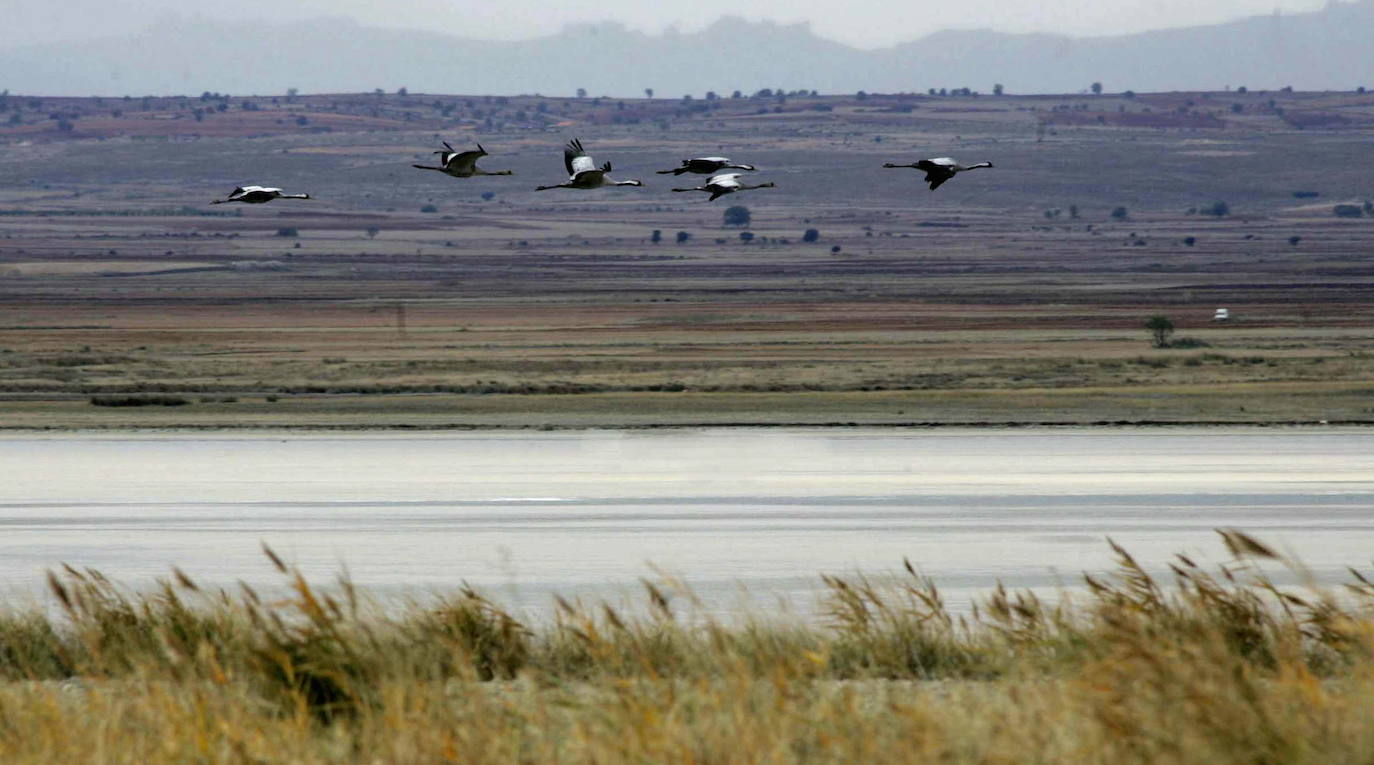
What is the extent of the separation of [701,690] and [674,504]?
1933 centimetres

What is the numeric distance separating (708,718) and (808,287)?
3800 inches

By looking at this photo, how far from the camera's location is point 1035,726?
36.3 ft

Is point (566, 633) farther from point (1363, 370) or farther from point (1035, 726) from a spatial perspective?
point (1363, 370)

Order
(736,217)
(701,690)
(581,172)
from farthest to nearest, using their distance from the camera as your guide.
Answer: (736,217), (581,172), (701,690)

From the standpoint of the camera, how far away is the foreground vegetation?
10820 mm

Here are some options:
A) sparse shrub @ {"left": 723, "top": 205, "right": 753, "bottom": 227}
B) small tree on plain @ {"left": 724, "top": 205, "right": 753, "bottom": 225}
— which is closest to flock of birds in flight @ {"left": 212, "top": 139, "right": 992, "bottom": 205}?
sparse shrub @ {"left": 723, "top": 205, "right": 753, "bottom": 227}

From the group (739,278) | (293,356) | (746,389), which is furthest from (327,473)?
(739,278)

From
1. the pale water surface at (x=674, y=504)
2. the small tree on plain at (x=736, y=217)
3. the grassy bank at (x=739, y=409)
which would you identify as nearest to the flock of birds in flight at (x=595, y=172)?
the pale water surface at (x=674, y=504)

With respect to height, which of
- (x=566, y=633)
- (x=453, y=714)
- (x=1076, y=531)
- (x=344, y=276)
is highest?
(x=453, y=714)

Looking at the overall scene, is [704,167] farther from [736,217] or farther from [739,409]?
[736,217]

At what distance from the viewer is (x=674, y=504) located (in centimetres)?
3152

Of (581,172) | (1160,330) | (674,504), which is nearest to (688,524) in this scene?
(674,504)

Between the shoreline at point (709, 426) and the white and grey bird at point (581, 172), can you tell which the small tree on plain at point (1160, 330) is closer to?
the shoreline at point (709, 426)

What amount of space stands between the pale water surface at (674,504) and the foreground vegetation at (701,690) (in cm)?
598
